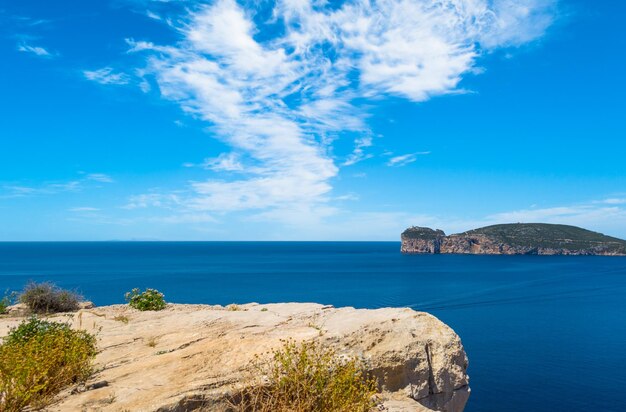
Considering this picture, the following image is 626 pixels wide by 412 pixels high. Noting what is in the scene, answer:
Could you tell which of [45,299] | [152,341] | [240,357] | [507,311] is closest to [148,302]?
[45,299]

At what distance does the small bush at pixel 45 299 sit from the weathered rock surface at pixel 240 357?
9939 millimetres

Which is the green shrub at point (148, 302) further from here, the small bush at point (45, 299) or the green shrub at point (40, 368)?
the green shrub at point (40, 368)

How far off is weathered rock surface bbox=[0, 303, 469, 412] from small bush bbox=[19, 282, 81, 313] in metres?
9.94

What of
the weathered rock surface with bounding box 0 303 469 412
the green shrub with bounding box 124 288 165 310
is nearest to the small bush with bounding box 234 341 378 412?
the weathered rock surface with bounding box 0 303 469 412

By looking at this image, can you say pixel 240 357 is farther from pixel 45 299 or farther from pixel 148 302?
pixel 45 299

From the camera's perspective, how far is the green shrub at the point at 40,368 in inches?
285

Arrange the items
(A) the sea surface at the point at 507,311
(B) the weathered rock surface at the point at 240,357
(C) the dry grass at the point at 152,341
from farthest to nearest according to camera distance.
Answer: (A) the sea surface at the point at 507,311, (C) the dry grass at the point at 152,341, (B) the weathered rock surface at the point at 240,357

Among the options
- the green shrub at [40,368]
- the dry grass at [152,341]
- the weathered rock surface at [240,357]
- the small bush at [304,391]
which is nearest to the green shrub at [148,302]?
the weathered rock surface at [240,357]

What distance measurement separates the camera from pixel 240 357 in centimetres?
952

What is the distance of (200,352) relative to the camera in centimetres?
1009

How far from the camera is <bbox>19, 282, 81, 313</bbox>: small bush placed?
21.6 metres

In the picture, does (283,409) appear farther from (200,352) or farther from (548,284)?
(548,284)

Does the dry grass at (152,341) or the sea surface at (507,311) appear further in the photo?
the sea surface at (507,311)

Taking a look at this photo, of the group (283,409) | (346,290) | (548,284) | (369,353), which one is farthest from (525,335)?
(548,284)
